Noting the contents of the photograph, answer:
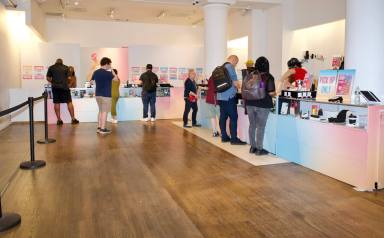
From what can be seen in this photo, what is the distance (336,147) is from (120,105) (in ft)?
21.8

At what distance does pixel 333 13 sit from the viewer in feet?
25.2

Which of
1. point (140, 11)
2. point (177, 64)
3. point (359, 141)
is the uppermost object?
point (140, 11)

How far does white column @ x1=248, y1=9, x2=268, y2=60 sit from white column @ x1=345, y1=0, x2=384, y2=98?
4.53 meters

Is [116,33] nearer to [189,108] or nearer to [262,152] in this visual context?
[189,108]

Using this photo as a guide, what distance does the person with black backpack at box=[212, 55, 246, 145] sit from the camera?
612 centimetres

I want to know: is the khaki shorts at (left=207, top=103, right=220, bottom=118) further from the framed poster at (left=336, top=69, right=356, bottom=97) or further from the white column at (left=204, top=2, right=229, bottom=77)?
the framed poster at (left=336, top=69, right=356, bottom=97)

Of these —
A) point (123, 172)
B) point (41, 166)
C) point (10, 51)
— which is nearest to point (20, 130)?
point (10, 51)

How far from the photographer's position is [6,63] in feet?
29.3

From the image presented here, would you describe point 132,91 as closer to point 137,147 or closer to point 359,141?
point 137,147

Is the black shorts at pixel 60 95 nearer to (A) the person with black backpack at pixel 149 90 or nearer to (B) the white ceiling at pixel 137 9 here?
(A) the person with black backpack at pixel 149 90

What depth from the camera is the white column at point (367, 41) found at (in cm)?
516

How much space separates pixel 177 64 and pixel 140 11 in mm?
2111

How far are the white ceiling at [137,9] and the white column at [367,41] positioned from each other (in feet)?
12.9

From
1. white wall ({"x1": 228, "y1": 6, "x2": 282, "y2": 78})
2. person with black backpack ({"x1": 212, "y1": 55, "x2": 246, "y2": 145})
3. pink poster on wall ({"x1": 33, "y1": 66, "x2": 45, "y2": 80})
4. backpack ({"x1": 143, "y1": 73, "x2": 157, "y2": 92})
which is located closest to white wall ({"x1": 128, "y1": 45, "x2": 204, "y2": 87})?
white wall ({"x1": 228, "y1": 6, "x2": 282, "y2": 78})
